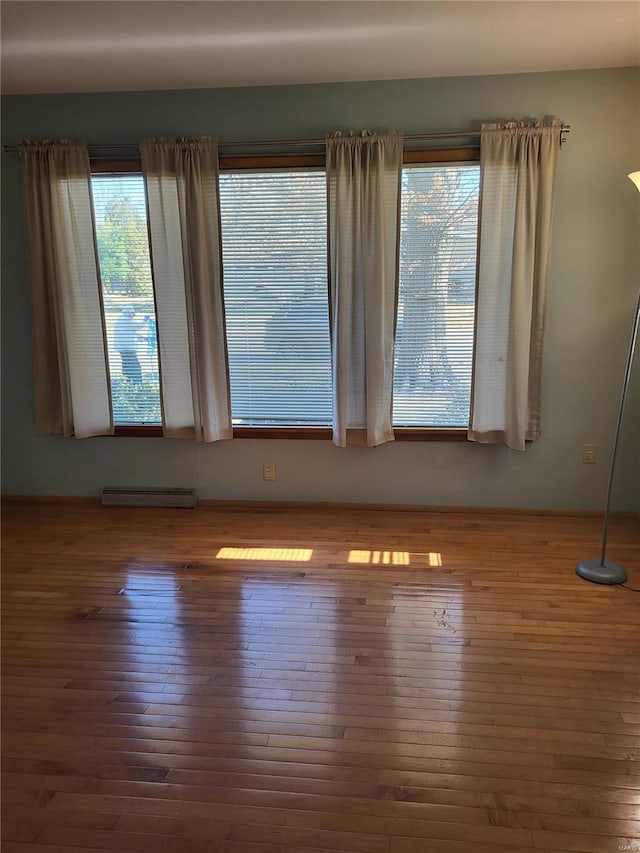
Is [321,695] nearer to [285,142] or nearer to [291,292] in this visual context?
[291,292]

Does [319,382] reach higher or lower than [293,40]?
lower

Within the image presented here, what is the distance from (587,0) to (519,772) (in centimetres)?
308

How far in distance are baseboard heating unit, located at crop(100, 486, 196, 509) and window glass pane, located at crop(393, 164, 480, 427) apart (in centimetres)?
154

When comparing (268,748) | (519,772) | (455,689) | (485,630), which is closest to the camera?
(519,772)

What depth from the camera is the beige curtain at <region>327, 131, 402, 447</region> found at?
3428 millimetres

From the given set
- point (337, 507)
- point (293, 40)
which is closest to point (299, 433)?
point (337, 507)

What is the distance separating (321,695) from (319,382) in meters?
2.13

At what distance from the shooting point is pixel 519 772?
1.77 m

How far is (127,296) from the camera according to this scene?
387cm

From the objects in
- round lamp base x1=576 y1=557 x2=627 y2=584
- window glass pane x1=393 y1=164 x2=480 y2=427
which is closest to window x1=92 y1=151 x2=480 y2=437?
window glass pane x1=393 y1=164 x2=480 y2=427

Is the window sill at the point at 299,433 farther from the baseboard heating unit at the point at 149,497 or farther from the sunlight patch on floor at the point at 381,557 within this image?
the sunlight patch on floor at the point at 381,557

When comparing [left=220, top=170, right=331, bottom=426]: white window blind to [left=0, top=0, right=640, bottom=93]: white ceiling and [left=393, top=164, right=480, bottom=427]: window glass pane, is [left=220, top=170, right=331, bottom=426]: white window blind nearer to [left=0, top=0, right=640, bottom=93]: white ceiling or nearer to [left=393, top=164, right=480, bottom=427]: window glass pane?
[left=393, top=164, right=480, bottom=427]: window glass pane

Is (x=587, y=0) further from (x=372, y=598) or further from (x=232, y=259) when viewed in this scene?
(x=372, y=598)

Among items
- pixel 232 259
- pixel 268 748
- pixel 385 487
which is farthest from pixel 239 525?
pixel 268 748
